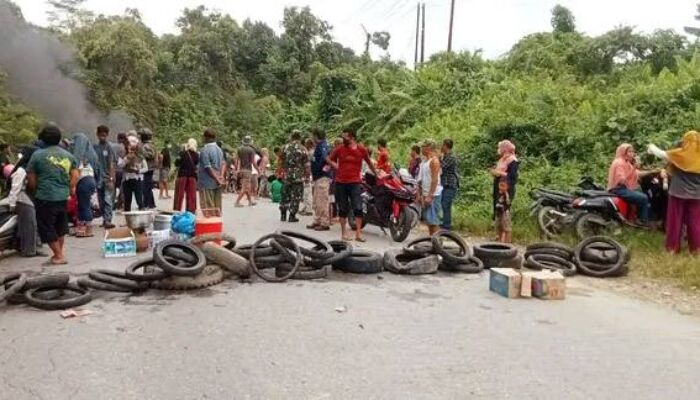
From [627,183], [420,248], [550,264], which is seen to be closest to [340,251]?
[420,248]

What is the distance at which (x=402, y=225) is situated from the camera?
1068cm

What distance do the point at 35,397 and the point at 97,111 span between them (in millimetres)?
29528

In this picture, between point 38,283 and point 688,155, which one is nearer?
point 38,283

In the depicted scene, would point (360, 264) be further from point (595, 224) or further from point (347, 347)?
point (595, 224)

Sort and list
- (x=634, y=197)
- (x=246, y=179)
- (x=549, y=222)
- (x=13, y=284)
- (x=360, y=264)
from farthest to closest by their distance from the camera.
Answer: (x=246, y=179) → (x=549, y=222) → (x=634, y=197) → (x=360, y=264) → (x=13, y=284)

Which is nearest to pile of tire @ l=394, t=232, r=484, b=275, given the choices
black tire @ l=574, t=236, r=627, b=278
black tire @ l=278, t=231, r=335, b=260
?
black tire @ l=278, t=231, r=335, b=260

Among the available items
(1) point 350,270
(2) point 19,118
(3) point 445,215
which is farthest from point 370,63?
(1) point 350,270

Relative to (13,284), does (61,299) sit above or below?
below

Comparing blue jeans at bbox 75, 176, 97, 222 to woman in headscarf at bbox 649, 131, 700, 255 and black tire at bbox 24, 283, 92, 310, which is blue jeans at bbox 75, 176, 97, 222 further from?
woman in headscarf at bbox 649, 131, 700, 255

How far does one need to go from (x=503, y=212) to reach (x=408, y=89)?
16850 mm

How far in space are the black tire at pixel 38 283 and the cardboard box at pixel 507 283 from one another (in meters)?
4.48

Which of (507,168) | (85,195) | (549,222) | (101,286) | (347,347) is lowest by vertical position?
(347,347)

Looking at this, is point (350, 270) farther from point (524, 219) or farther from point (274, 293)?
point (524, 219)

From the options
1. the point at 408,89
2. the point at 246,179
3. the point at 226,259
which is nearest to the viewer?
the point at 226,259
